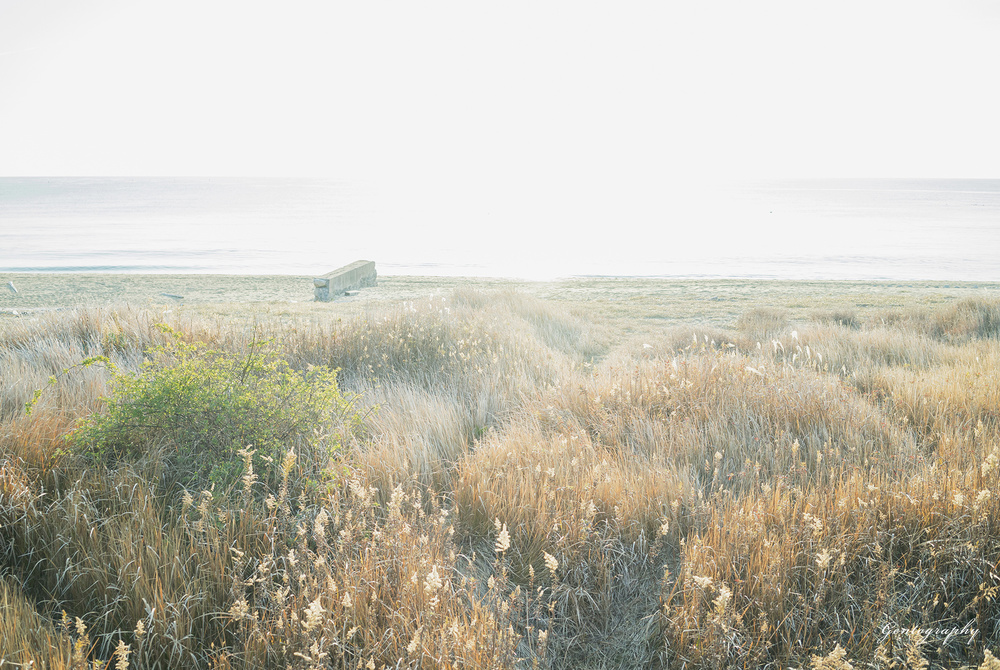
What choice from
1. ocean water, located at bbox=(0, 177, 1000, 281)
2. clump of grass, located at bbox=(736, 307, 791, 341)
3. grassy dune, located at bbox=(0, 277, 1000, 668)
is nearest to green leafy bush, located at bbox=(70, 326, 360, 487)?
grassy dune, located at bbox=(0, 277, 1000, 668)

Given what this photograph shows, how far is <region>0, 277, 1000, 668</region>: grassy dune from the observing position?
247cm

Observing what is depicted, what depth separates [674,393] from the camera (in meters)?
5.40

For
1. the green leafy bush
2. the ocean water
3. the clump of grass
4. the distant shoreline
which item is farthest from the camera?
the ocean water

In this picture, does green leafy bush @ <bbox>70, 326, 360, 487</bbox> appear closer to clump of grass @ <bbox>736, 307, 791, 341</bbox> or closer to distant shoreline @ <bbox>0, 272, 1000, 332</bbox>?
distant shoreline @ <bbox>0, 272, 1000, 332</bbox>

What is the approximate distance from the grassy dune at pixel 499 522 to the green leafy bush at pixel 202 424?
0.02 m

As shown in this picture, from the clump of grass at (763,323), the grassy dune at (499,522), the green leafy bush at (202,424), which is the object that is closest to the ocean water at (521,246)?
the clump of grass at (763,323)

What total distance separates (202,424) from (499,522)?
2049 mm

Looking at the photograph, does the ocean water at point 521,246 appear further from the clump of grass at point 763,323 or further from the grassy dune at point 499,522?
the grassy dune at point 499,522

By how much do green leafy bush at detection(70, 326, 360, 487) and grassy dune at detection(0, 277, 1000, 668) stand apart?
2 cm

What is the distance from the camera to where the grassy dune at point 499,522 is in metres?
2.47

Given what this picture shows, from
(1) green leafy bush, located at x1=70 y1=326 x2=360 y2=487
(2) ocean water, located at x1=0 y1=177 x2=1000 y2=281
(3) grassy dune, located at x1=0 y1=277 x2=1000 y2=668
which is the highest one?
(2) ocean water, located at x1=0 y1=177 x2=1000 y2=281

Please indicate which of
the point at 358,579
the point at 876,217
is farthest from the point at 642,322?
the point at 876,217

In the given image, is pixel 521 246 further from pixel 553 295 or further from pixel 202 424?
pixel 202 424

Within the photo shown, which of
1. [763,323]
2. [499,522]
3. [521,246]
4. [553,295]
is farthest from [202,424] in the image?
[521,246]
